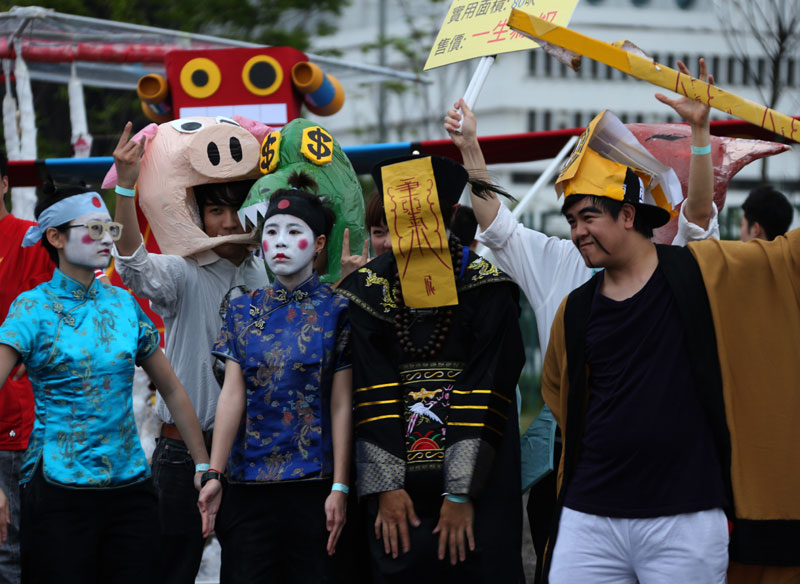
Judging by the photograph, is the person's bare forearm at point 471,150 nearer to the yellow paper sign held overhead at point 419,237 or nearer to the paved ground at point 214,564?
the yellow paper sign held overhead at point 419,237

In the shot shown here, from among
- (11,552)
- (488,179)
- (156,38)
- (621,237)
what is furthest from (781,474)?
(156,38)

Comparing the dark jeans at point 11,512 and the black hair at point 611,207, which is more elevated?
the black hair at point 611,207

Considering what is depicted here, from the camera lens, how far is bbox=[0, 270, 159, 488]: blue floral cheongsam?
3.65 meters

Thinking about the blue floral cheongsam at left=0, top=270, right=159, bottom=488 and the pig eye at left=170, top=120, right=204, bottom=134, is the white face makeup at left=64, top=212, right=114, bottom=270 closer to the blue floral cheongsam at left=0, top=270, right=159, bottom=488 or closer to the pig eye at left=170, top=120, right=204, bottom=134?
the blue floral cheongsam at left=0, top=270, right=159, bottom=488

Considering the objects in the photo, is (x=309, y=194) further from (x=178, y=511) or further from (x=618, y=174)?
(x=178, y=511)

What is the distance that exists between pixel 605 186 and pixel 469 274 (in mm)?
557

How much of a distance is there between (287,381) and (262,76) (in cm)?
346

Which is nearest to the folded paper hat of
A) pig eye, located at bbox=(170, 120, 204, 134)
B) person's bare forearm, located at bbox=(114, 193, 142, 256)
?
person's bare forearm, located at bbox=(114, 193, 142, 256)

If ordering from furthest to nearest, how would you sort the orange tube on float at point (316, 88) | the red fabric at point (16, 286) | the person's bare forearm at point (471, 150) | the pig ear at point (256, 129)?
the orange tube on float at point (316, 88) → the pig ear at point (256, 129) → the red fabric at point (16, 286) → the person's bare forearm at point (471, 150)

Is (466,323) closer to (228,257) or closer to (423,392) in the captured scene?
(423,392)

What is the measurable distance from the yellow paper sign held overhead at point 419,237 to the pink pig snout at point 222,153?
0.95 metres

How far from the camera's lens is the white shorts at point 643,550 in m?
3.10

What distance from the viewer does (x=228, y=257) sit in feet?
14.3

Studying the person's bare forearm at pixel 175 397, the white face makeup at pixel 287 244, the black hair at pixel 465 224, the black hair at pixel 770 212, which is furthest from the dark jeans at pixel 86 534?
the black hair at pixel 770 212
